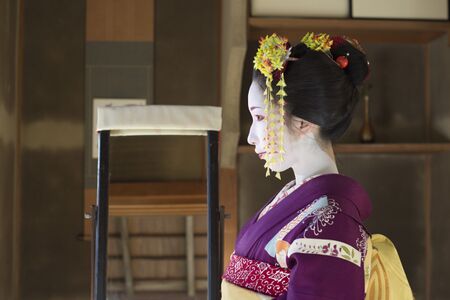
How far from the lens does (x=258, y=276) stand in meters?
1.43

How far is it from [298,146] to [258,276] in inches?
12.5

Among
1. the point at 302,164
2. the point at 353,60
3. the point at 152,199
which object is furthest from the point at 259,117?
the point at 152,199

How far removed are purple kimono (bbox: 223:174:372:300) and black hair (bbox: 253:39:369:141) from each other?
0.46 feet

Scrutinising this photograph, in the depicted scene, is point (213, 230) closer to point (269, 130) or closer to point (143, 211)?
point (269, 130)

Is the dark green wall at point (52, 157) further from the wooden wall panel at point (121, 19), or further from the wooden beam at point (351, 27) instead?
the wooden beam at point (351, 27)

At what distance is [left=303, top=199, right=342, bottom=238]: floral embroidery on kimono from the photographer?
1303 mm

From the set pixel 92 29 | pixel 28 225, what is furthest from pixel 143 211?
pixel 92 29

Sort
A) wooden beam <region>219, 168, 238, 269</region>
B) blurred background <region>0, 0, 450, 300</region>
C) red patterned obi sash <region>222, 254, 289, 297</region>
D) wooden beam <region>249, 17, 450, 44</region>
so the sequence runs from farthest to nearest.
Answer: blurred background <region>0, 0, 450, 300</region>
wooden beam <region>219, 168, 238, 269</region>
wooden beam <region>249, 17, 450, 44</region>
red patterned obi sash <region>222, 254, 289, 297</region>

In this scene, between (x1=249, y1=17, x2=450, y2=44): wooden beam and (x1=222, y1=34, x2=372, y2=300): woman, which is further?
(x1=249, y1=17, x2=450, y2=44): wooden beam

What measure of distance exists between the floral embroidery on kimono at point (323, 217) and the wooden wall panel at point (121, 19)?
2688 millimetres

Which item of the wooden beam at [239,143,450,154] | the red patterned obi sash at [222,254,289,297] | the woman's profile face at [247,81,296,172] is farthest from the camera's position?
Result: the wooden beam at [239,143,450,154]

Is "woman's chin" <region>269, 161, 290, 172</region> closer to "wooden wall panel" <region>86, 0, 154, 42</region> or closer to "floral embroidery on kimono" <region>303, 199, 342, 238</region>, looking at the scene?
"floral embroidery on kimono" <region>303, 199, 342, 238</region>

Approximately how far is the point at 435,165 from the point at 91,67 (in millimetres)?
2079

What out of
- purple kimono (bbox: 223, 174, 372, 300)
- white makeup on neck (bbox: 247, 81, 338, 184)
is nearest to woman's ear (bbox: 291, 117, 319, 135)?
white makeup on neck (bbox: 247, 81, 338, 184)
